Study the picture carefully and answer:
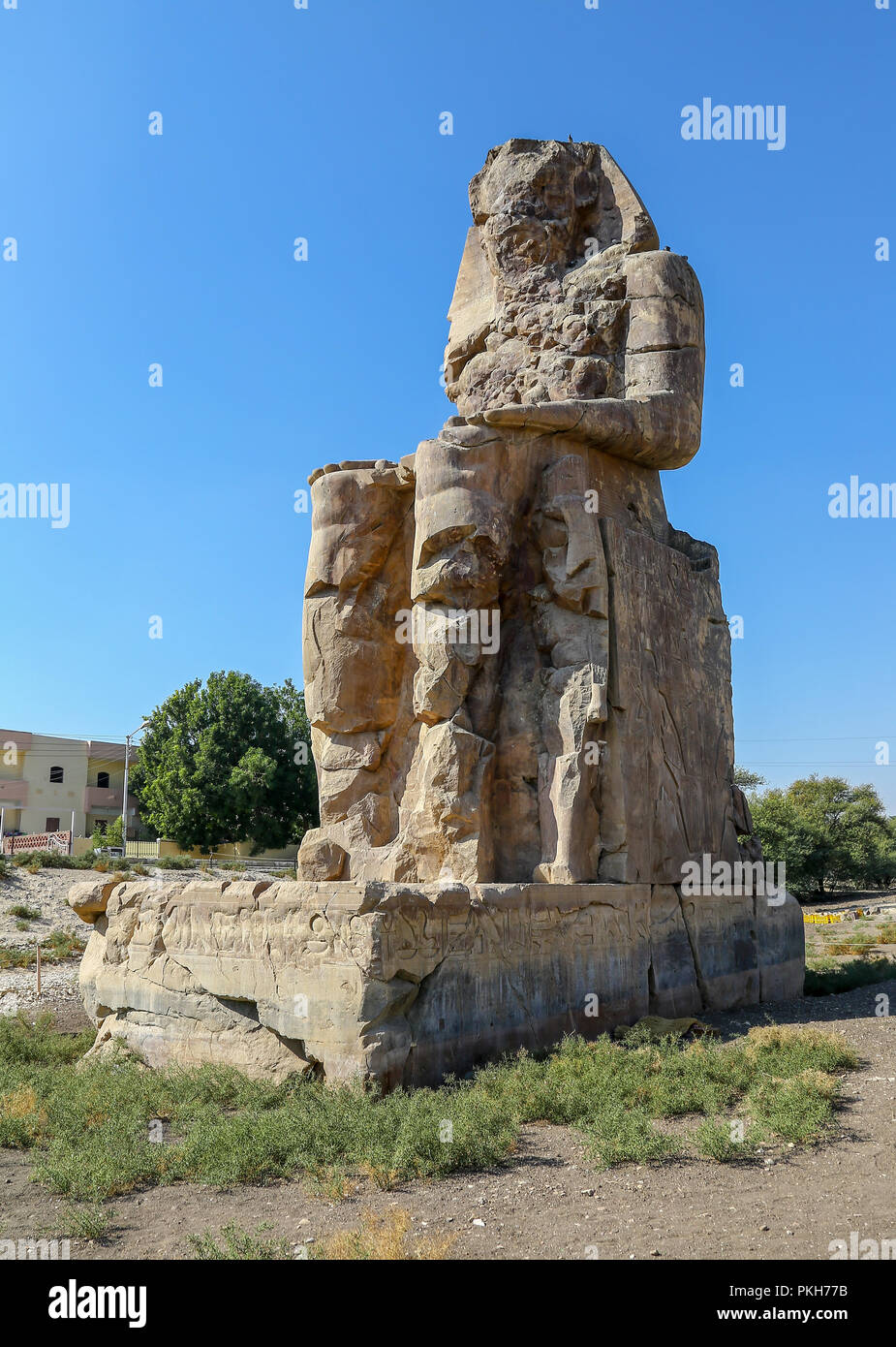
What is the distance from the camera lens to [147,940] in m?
6.71

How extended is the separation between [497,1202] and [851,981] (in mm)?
6528

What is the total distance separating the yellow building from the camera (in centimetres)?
3494

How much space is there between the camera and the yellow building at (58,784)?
115 ft

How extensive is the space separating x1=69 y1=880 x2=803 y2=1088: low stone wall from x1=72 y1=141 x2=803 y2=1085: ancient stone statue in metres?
0.02

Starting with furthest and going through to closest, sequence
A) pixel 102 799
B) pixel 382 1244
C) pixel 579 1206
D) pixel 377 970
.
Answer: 1. pixel 102 799
2. pixel 377 970
3. pixel 579 1206
4. pixel 382 1244

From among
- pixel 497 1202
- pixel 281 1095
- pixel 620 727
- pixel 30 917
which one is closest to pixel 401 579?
pixel 620 727

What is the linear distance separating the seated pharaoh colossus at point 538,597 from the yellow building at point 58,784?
2893 centimetres

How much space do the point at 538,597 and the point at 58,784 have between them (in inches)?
1261

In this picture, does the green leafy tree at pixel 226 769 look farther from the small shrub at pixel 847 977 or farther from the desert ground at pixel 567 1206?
the desert ground at pixel 567 1206

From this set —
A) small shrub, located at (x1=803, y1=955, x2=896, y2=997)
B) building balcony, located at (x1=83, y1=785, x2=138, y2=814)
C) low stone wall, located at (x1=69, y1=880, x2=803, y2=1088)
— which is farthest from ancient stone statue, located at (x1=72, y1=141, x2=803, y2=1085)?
building balcony, located at (x1=83, y1=785, x2=138, y2=814)

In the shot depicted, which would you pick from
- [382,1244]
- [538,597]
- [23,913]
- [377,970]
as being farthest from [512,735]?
[23,913]

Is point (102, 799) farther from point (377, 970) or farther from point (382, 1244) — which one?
point (382, 1244)

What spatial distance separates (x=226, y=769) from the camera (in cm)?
2712
